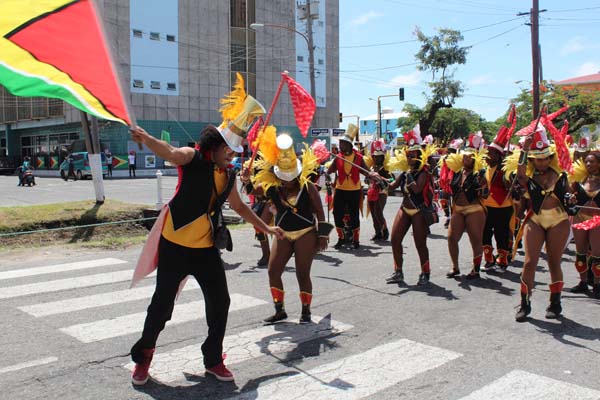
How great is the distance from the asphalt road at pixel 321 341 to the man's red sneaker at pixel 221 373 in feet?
0.21

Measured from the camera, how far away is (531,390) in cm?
425

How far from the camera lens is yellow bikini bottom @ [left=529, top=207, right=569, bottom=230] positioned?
6059 millimetres

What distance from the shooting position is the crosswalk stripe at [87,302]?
21.3 ft

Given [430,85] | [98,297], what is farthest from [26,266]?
[430,85]

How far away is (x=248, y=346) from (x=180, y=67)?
41.4 m

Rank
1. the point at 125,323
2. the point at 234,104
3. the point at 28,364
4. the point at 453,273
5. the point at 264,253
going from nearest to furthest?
the point at 28,364
the point at 234,104
the point at 125,323
the point at 453,273
the point at 264,253

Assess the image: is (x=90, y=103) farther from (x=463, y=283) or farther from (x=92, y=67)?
(x=463, y=283)

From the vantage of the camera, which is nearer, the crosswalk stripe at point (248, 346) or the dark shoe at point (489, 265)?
the crosswalk stripe at point (248, 346)

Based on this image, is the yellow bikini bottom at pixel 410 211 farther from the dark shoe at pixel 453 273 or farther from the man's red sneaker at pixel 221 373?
the man's red sneaker at pixel 221 373

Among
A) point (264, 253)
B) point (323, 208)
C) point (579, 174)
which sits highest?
point (579, 174)

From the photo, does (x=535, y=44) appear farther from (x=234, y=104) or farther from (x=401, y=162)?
Result: (x=234, y=104)

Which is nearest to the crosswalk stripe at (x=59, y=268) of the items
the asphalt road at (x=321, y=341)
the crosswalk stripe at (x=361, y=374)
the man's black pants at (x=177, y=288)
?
the asphalt road at (x=321, y=341)

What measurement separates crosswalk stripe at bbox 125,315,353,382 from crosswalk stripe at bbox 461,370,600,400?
69.5 inches

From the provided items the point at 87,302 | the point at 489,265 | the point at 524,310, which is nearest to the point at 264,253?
the point at 87,302
